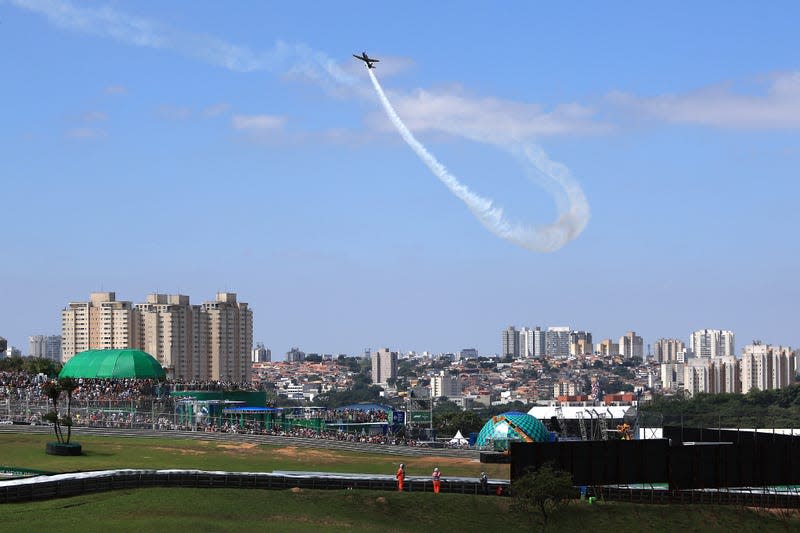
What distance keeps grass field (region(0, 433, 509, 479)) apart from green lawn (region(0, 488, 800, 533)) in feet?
49.7

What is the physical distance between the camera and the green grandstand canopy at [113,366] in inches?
5413

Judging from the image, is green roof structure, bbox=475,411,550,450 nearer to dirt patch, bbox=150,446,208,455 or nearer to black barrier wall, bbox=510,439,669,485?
dirt patch, bbox=150,446,208,455

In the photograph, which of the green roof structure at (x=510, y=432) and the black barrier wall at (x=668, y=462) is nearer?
the black barrier wall at (x=668, y=462)

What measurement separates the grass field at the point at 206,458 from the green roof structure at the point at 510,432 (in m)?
13.3

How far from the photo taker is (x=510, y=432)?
108m

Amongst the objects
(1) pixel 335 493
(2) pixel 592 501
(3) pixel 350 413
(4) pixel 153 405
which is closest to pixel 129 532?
(1) pixel 335 493

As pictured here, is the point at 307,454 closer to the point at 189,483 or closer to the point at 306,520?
the point at 189,483

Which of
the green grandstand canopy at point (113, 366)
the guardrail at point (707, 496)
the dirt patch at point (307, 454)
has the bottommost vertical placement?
the guardrail at point (707, 496)

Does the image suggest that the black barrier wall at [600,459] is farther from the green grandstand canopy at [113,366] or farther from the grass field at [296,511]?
the green grandstand canopy at [113,366]

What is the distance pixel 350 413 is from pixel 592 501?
70.3 metres

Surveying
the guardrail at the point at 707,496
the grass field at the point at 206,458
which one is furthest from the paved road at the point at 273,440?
the guardrail at the point at 707,496

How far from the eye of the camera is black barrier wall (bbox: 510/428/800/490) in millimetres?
69312

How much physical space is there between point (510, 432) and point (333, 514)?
1961 inches

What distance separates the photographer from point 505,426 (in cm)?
10906
